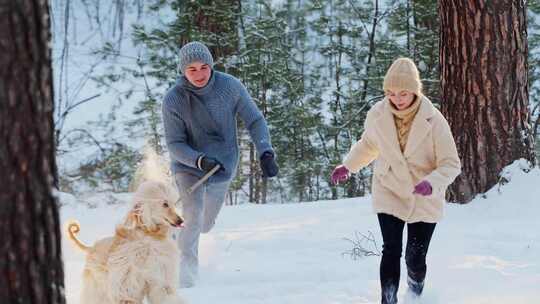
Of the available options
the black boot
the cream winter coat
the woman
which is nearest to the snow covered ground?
the black boot

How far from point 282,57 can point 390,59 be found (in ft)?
8.12

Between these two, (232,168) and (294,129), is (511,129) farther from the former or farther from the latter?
(294,129)

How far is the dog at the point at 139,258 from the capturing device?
4082mm

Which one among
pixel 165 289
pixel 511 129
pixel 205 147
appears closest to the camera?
pixel 165 289

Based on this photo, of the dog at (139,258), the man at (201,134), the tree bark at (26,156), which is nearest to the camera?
the tree bark at (26,156)

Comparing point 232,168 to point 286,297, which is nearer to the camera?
point 286,297

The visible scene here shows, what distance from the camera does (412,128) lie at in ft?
14.6

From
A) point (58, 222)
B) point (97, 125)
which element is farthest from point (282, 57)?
point (58, 222)

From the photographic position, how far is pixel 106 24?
30.4 metres

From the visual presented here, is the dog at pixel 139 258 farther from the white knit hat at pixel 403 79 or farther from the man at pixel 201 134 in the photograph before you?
the white knit hat at pixel 403 79

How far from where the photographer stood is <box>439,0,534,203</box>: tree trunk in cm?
732

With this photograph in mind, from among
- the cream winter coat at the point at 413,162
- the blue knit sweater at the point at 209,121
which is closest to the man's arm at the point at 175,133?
the blue knit sweater at the point at 209,121

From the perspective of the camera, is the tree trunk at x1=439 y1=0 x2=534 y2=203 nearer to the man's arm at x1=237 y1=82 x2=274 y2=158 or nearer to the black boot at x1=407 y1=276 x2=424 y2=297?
the man's arm at x1=237 y1=82 x2=274 y2=158

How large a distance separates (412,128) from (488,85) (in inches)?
125
